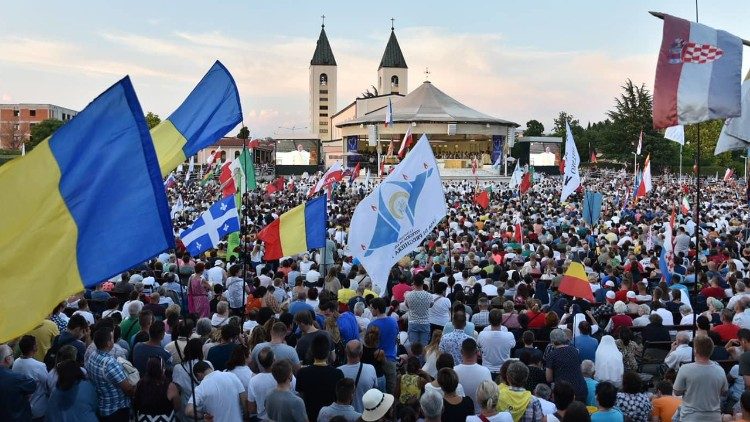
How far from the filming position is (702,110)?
7418mm

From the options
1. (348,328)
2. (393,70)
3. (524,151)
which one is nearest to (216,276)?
(348,328)

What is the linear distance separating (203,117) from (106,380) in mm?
3473

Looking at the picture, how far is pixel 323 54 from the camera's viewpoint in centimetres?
12081

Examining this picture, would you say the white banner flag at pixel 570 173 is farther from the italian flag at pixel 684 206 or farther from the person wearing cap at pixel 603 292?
the person wearing cap at pixel 603 292

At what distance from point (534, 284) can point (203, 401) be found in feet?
27.2

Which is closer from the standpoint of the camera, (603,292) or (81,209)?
(81,209)

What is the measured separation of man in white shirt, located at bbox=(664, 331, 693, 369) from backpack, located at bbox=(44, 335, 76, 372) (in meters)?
5.96

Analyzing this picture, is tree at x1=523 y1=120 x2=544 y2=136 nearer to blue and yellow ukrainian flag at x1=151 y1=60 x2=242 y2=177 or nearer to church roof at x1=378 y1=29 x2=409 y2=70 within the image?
church roof at x1=378 y1=29 x2=409 y2=70

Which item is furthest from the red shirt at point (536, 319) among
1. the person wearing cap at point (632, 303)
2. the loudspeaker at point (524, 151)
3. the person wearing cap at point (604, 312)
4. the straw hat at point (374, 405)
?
the loudspeaker at point (524, 151)

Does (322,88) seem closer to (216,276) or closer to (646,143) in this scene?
(646,143)

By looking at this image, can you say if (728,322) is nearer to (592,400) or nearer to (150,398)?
(592,400)

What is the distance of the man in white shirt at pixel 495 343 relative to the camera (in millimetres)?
7742

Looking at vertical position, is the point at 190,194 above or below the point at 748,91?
below

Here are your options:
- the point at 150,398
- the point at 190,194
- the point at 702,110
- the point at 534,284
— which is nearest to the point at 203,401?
the point at 150,398
